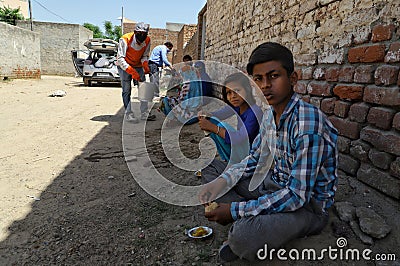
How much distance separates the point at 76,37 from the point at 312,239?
20.8m

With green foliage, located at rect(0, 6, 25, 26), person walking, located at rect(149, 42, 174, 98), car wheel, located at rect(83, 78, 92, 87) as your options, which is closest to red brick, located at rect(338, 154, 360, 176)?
person walking, located at rect(149, 42, 174, 98)

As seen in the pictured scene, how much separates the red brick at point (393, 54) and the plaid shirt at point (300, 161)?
0.70 metres

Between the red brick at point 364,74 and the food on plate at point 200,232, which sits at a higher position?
the red brick at point 364,74

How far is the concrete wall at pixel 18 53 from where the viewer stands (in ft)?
36.7

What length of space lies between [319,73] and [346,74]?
368 millimetres

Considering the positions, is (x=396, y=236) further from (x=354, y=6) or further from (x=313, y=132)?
(x=354, y=6)

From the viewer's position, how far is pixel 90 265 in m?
1.58

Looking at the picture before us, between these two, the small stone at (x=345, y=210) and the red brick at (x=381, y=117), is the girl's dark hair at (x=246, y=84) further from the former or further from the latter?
the small stone at (x=345, y=210)

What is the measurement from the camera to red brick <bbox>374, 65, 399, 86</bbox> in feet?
5.43

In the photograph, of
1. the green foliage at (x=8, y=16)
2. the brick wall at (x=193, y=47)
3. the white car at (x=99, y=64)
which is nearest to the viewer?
the brick wall at (x=193, y=47)

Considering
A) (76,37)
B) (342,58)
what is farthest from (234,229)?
(76,37)

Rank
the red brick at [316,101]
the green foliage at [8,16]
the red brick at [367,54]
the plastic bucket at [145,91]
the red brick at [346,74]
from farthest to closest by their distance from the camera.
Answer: the green foliage at [8,16]
the plastic bucket at [145,91]
the red brick at [316,101]
the red brick at [346,74]
the red brick at [367,54]

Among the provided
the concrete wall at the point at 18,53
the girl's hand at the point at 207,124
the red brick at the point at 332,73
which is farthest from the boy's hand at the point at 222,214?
the concrete wall at the point at 18,53

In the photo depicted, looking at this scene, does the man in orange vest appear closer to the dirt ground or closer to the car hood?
the dirt ground
